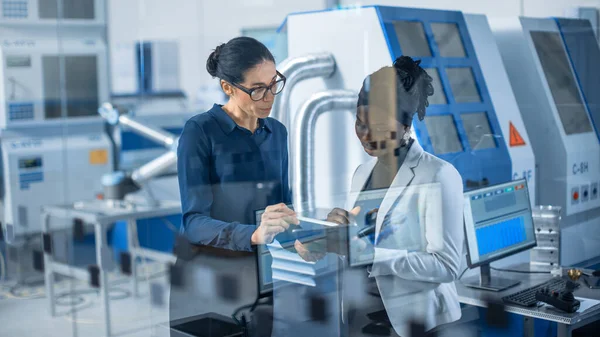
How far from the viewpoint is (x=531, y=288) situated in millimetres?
2576

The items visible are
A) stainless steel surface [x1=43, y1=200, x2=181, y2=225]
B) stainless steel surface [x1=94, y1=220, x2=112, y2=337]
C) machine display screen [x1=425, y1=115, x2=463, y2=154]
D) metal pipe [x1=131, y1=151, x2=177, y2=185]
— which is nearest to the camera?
metal pipe [x1=131, y1=151, x2=177, y2=185]

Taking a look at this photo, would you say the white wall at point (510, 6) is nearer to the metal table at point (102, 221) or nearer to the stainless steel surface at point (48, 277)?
the metal table at point (102, 221)

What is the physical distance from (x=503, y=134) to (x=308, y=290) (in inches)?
38.5

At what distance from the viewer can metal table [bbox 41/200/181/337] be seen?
8.17 ft

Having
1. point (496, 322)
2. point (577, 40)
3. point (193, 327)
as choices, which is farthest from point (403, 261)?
point (577, 40)

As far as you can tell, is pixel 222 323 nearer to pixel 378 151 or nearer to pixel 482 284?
pixel 378 151

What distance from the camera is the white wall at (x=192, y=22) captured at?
6.87 ft

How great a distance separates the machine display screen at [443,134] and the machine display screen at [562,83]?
0.65 meters

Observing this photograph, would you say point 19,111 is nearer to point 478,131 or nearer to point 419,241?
point 419,241

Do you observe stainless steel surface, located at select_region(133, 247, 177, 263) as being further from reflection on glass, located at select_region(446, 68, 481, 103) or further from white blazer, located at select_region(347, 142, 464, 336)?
reflection on glass, located at select_region(446, 68, 481, 103)

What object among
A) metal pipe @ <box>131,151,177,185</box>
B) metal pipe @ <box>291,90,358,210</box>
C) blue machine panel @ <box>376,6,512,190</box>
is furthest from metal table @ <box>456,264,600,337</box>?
metal pipe @ <box>131,151,177,185</box>

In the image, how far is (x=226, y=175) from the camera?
197 centimetres

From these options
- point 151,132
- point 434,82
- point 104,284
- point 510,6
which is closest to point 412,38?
point 434,82

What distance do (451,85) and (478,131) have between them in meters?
0.23
